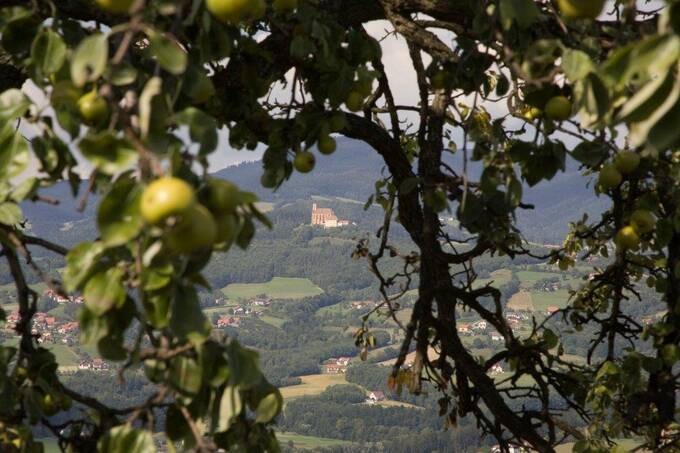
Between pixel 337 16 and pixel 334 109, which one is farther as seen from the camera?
pixel 337 16

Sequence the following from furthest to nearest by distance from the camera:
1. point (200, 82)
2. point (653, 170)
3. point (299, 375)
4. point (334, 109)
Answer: point (299, 375) < point (653, 170) < point (334, 109) < point (200, 82)

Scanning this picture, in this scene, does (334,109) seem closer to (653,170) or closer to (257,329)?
(653,170)

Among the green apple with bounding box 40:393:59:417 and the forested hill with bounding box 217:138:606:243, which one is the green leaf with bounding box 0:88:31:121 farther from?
the forested hill with bounding box 217:138:606:243

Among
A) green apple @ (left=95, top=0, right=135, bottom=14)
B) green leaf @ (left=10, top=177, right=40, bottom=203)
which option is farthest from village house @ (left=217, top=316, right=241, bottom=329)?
green apple @ (left=95, top=0, right=135, bottom=14)

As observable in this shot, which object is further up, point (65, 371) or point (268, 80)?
point (268, 80)

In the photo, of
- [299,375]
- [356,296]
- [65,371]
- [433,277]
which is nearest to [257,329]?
[299,375]

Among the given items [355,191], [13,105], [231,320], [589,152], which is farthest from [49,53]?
[355,191]

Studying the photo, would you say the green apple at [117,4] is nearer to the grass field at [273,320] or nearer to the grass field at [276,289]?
the grass field at [273,320]
